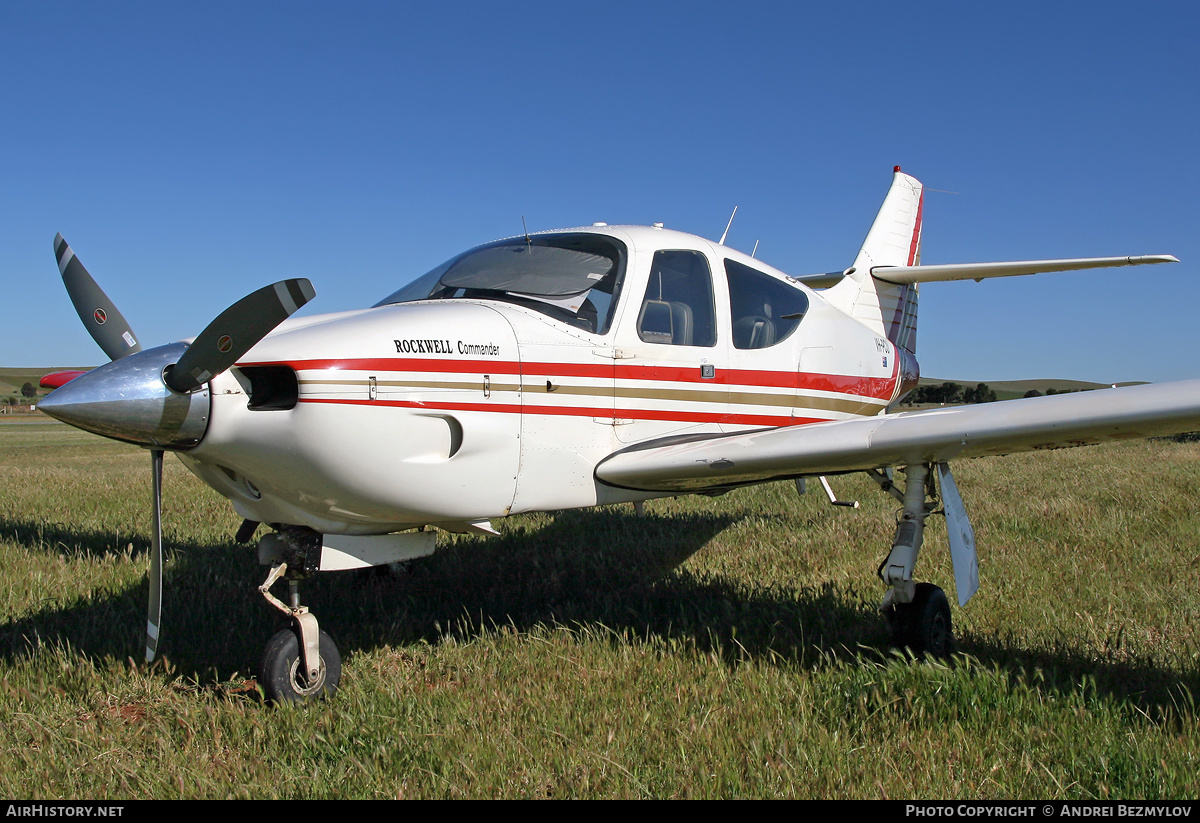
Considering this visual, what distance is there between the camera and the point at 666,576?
6.30 metres

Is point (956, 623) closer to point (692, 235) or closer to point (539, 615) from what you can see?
point (539, 615)

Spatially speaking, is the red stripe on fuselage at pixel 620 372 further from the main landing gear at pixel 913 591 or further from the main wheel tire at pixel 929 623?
the main wheel tire at pixel 929 623

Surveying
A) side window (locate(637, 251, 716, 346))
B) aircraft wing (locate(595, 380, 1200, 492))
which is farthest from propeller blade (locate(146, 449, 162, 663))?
side window (locate(637, 251, 716, 346))

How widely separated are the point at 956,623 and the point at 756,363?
80.9 inches

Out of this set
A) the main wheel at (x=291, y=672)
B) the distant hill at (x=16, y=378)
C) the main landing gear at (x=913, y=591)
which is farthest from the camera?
the distant hill at (x=16, y=378)

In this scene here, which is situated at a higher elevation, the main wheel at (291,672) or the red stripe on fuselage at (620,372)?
the red stripe on fuselage at (620,372)

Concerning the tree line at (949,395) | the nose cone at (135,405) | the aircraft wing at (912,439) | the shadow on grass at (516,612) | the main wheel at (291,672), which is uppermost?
the nose cone at (135,405)

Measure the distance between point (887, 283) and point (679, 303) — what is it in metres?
4.04

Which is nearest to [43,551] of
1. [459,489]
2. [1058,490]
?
[459,489]

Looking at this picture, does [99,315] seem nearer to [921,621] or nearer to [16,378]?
[921,621]

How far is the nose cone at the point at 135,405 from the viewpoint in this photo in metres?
3.18

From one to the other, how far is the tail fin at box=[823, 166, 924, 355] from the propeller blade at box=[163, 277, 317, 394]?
5.77 meters

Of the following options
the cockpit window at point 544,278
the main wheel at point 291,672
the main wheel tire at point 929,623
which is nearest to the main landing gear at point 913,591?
the main wheel tire at point 929,623

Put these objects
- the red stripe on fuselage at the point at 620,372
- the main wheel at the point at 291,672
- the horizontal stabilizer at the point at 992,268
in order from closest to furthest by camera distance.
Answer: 1. the red stripe on fuselage at the point at 620,372
2. the main wheel at the point at 291,672
3. the horizontal stabilizer at the point at 992,268
